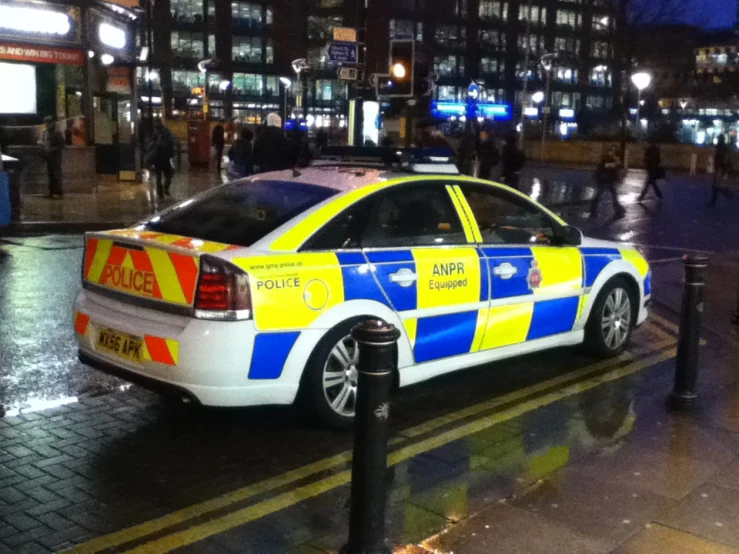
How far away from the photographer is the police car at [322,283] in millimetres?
4844

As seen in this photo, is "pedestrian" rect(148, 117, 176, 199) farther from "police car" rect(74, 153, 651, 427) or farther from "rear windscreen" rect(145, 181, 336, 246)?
"rear windscreen" rect(145, 181, 336, 246)

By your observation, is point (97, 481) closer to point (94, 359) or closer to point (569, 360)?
point (94, 359)

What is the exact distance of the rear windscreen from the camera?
528cm

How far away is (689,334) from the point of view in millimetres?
6004

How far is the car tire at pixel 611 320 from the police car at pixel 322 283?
336mm

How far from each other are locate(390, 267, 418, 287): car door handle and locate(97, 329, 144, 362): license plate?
5.09 ft

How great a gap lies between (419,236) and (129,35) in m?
22.0

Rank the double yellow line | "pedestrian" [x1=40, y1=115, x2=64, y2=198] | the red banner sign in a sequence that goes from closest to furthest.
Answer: the double yellow line → "pedestrian" [x1=40, y1=115, x2=64, y2=198] → the red banner sign

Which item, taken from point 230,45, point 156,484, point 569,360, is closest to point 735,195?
point 569,360

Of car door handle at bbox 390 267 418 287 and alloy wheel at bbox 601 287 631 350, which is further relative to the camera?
alloy wheel at bbox 601 287 631 350

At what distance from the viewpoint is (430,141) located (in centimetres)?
1570

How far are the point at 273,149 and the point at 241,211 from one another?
866 cm

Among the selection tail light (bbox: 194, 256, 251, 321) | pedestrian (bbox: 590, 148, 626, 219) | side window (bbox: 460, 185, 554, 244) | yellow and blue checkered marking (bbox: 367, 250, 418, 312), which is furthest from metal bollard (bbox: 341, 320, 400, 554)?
pedestrian (bbox: 590, 148, 626, 219)

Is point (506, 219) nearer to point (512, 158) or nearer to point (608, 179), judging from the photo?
point (512, 158)
